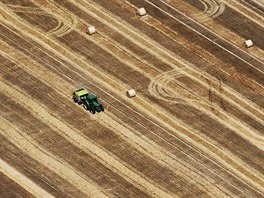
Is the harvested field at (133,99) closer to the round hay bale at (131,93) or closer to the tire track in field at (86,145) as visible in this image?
the tire track in field at (86,145)

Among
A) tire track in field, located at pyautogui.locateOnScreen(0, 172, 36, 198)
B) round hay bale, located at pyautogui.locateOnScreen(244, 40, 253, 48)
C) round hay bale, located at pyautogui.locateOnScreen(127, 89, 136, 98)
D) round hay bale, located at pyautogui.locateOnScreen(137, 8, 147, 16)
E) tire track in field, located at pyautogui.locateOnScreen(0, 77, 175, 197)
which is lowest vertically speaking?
tire track in field, located at pyautogui.locateOnScreen(0, 172, 36, 198)

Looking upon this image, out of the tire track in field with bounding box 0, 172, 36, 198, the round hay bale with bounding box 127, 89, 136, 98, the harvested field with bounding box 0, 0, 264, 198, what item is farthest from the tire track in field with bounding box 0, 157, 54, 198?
the round hay bale with bounding box 127, 89, 136, 98

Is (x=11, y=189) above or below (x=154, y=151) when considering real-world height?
below

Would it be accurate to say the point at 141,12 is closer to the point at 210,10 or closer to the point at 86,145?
the point at 210,10

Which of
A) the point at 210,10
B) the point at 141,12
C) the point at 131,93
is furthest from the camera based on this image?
the point at 210,10

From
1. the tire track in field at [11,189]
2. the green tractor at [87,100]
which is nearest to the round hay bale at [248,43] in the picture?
the green tractor at [87,100]

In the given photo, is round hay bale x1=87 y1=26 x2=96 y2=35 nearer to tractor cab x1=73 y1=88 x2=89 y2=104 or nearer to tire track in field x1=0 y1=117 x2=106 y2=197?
tractor cab x1=73 y1=88 x2=89 y2=104

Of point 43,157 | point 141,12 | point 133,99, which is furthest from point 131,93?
point 141,12
